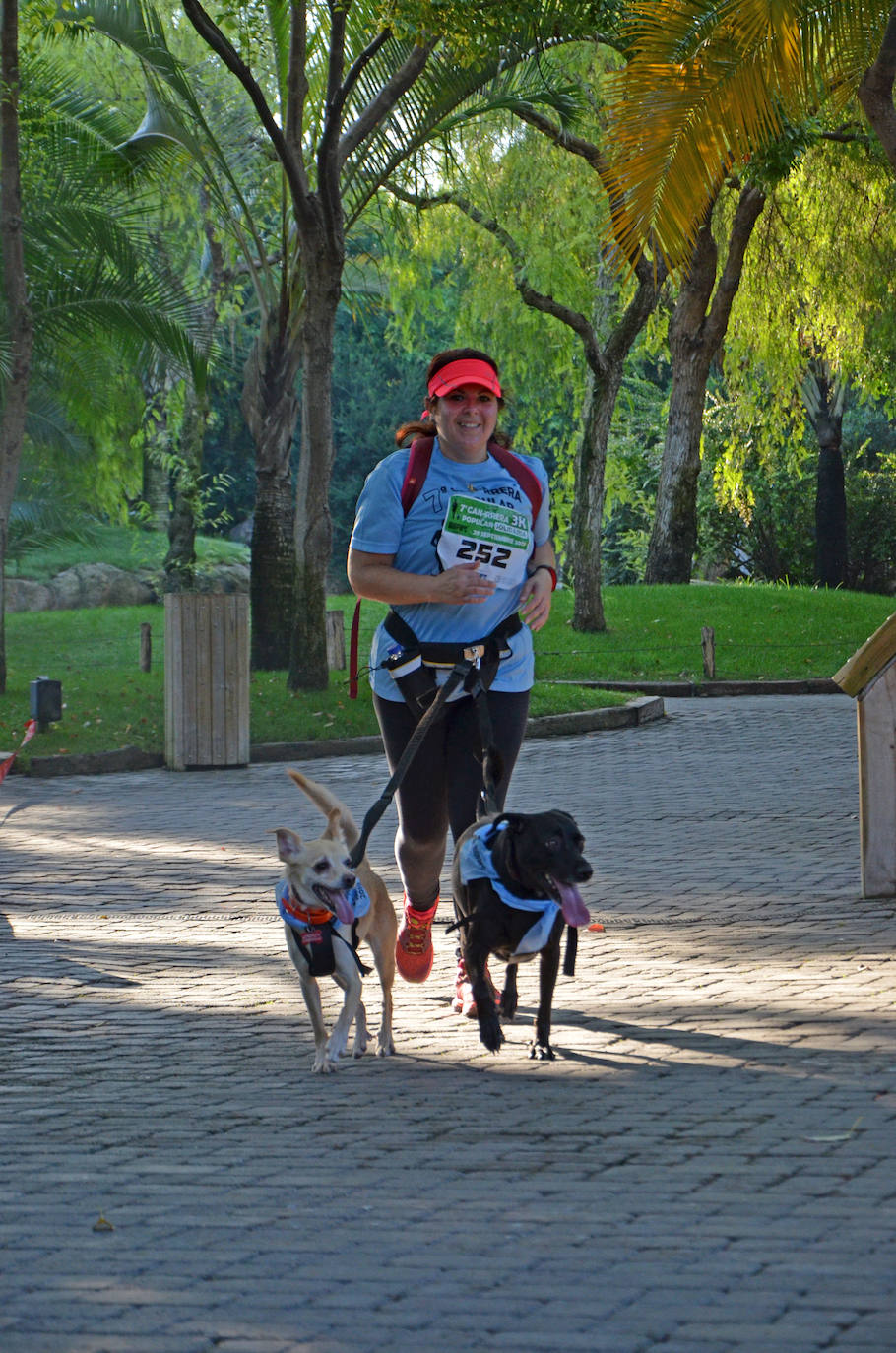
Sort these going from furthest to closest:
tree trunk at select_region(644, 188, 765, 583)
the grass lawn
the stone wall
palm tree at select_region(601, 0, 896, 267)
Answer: the stone wall, tree trunk at select_region(644, 188, 765, 583), the grass lawn, palm tree at select_region(601, 0, 896, 267)

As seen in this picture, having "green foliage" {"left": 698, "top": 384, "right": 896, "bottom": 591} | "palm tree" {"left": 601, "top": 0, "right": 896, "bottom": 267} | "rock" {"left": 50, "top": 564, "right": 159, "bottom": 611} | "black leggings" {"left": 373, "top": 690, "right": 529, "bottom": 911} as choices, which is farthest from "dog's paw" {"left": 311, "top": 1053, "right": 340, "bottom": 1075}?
"rock" {"left": 50, "top": 564, "right": 159, "bottom": 611}

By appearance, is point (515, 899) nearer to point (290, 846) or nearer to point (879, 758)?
point (290, 846)

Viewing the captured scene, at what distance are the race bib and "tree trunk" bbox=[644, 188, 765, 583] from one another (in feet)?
69.9

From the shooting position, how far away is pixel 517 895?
5.25 m

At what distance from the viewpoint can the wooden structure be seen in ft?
27.6

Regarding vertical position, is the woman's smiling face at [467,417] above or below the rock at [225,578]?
below

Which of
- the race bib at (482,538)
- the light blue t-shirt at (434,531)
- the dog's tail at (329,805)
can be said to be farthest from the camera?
the light blue t-shirt at (434,531)

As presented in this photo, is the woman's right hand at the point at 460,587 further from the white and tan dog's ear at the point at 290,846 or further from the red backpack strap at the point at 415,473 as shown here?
the white and tan dog's ear at the point at 290,846

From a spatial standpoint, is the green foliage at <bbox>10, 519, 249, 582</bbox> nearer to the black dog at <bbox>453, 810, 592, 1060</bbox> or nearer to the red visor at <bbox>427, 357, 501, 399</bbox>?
the red visor at <bbox>427, 357, 501, 399</bbox>

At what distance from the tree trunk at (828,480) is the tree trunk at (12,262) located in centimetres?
2010

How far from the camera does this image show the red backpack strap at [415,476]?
5926 millimetres

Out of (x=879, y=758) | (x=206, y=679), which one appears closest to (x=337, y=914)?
(x=879, y=758)

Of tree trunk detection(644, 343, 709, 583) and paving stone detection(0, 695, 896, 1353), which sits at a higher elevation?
tree trunk detection(644, 343, 709, 583)

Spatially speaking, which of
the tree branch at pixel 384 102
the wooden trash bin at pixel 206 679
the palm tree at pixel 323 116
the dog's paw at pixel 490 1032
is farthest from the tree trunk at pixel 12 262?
the dog's paw at pixel 490 1032
